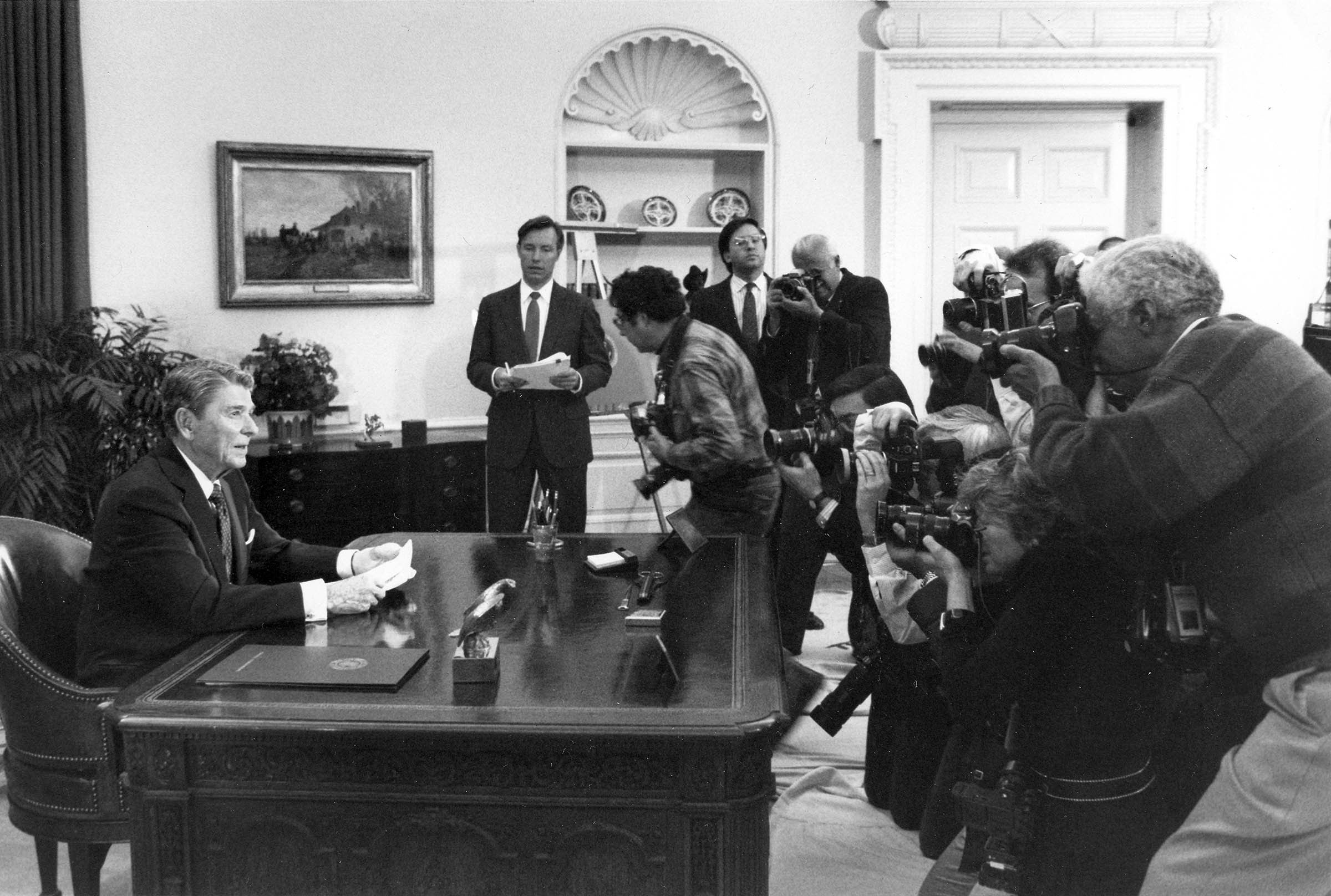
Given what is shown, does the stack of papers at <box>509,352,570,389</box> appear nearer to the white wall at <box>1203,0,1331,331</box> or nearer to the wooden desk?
the wooden desk

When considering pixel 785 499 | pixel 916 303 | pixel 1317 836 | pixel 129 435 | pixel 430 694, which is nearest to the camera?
pixel 1317 836

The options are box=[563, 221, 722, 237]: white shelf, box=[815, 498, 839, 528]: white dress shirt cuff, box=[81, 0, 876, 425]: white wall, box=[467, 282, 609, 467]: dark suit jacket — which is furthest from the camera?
box=[563, 221, 722, 237]: white shelf

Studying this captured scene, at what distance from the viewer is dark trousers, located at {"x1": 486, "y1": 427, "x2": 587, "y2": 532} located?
5.21 metres

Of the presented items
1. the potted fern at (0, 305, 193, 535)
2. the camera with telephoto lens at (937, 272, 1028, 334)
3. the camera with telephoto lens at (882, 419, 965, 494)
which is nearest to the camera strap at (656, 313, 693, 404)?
the camera with telephoto lens at (937, 272, 1028, 334)

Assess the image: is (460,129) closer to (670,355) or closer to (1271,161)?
(670,355)

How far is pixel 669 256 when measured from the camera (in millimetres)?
6625

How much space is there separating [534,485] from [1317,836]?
12.1 feet

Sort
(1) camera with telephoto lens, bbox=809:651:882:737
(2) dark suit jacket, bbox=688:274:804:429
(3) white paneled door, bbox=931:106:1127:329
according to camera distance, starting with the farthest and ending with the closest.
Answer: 1. (3) white paneled door, bbox=931:106:1127:329
2. (2) dark suit jacket, bbox=688:274:804:429
3. (1) camera with telephoto lens, bbox=809:651:882:737

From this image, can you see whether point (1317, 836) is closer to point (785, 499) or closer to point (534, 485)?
point (785, 499)

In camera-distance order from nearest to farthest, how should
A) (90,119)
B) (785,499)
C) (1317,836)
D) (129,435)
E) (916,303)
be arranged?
(1317,836), (785,499), (129,435), (90,119), (916,303)

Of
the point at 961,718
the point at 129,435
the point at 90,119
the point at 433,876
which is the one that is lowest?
the point at 433,876

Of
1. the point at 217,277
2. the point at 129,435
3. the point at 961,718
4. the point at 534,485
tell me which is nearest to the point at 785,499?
the point at 534,485

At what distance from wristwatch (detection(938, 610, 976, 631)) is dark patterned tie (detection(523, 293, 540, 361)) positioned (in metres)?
3.17

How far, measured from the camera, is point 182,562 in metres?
2.66
